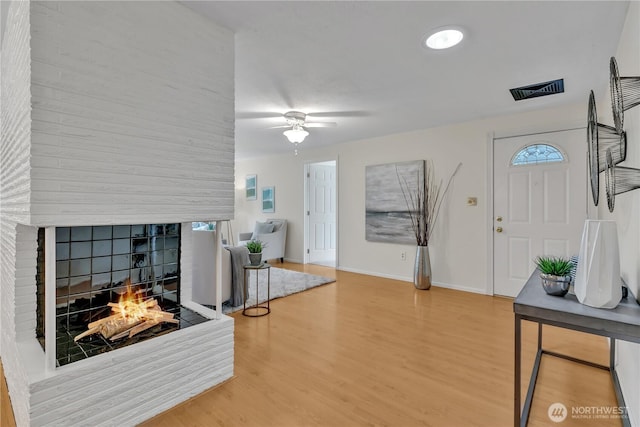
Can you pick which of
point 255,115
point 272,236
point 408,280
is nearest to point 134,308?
point 255,115

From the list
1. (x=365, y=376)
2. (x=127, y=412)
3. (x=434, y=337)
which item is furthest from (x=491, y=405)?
(x=127, y=412)

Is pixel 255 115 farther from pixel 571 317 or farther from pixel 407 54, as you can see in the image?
pixel 571 317

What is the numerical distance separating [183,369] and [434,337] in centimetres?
200

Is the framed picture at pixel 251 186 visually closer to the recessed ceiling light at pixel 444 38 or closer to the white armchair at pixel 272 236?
the white armchair at pixel 272 236

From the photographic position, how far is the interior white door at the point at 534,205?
3393mm

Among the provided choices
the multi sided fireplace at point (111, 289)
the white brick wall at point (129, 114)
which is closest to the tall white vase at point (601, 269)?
the white brick wall at point (129, 114)

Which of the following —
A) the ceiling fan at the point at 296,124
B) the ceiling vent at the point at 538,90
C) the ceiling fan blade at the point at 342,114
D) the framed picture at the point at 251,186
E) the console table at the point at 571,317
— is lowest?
the console table at the point at 571,317

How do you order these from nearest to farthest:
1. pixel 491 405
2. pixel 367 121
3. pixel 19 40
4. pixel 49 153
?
pixel 49 153 → pixel 19 40 → pixel 491 405 → pixel 367 121

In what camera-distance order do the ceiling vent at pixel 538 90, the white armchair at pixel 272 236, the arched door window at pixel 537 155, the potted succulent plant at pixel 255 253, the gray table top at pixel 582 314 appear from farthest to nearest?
1. the white armchair at pixel 272 236
2. the arched door window at pixel 537 155
3. the potted succulent plant at pixel 255 253
4. the ceiling vent at pixel 538 90
5. the gray table top at pixel 582 314

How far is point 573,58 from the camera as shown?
7.62ft

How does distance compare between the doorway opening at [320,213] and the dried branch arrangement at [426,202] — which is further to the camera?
the doorway opening at [320,213]

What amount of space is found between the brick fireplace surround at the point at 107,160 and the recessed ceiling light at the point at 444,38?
1.31 m

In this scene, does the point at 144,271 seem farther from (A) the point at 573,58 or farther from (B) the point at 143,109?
(A) the point at 573,58

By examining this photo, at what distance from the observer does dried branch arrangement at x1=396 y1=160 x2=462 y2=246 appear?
4.36 m
